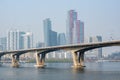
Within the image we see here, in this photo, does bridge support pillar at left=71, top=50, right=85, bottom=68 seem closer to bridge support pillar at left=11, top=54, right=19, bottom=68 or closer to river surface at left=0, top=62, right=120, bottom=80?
river surface at left=0, top=62, right=120, bottom=80

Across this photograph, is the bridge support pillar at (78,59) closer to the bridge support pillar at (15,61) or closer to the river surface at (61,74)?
the river surface at (61,74)

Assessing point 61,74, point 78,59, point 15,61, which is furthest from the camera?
point 15,61

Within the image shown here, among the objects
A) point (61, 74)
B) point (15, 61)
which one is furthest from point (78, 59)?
point (15, 61)

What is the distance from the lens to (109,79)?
6309 cm

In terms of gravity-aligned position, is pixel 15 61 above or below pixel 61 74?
above

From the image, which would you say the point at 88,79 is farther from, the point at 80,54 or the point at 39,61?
the point at 39,61

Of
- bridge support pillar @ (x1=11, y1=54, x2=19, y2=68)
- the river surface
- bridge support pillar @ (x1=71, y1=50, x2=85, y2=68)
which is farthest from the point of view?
bridge support pillar @ (x1=11, y1=54, x2=19, y2=68)

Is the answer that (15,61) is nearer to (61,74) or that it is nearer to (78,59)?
(78,59)

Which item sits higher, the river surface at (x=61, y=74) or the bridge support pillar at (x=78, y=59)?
the bridge support pillar at (x=78, y=59)

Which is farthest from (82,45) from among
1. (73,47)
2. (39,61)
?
(39,61)

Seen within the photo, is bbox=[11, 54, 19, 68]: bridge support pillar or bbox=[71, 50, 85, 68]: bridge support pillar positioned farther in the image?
bbox=[11, 54, 19, 68]: bridge support pillar

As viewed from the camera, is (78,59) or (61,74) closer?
(61,74)

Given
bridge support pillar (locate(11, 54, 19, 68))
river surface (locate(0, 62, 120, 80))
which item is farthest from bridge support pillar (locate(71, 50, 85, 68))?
bridge support pillar (locate(11, 54, 19, 68))

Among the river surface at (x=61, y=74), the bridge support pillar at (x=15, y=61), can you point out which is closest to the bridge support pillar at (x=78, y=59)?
the river surface at (x=61, y=74)
